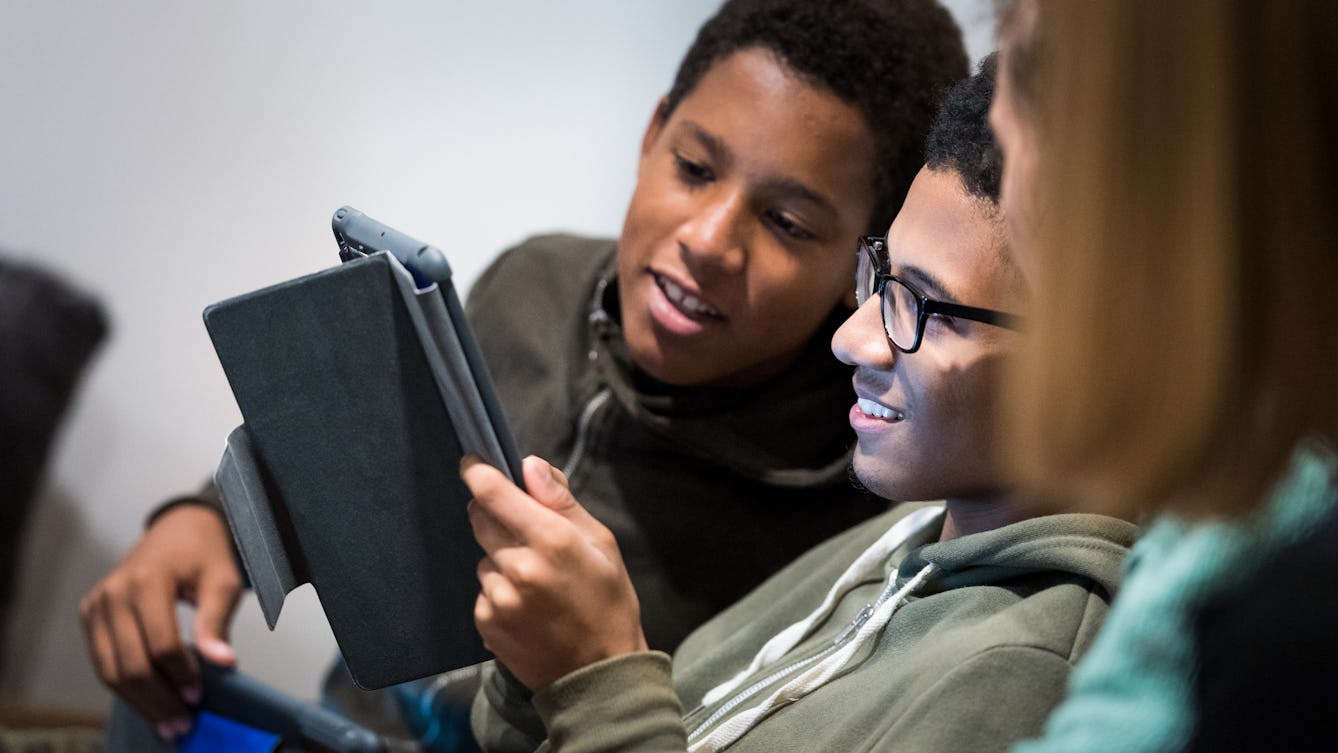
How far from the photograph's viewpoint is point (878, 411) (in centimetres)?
73

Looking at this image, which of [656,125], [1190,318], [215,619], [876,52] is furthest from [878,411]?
[215,619]

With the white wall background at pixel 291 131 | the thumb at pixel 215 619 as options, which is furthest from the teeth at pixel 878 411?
the white wall background at pixel 291 131

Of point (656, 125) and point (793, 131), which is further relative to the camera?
point (656, 125)

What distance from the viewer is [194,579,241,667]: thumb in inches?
43.6

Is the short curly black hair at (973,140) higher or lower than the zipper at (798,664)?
higher

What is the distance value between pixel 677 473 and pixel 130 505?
901mm

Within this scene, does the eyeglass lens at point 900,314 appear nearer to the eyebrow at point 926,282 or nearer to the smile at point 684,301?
the eyebrow at point 926,282

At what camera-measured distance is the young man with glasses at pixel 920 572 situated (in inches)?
25.0

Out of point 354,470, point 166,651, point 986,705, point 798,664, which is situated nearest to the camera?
point 986,705

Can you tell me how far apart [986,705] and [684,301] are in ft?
1.61

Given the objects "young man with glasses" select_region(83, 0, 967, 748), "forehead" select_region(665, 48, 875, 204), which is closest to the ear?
"young man with glasses" select_region(83, 0, 967, 748)

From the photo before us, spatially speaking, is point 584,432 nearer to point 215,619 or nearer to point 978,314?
point 215,619

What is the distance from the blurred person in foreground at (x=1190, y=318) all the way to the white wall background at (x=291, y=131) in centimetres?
105

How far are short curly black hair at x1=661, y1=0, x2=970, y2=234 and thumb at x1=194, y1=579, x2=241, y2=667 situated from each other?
2.14 feet
